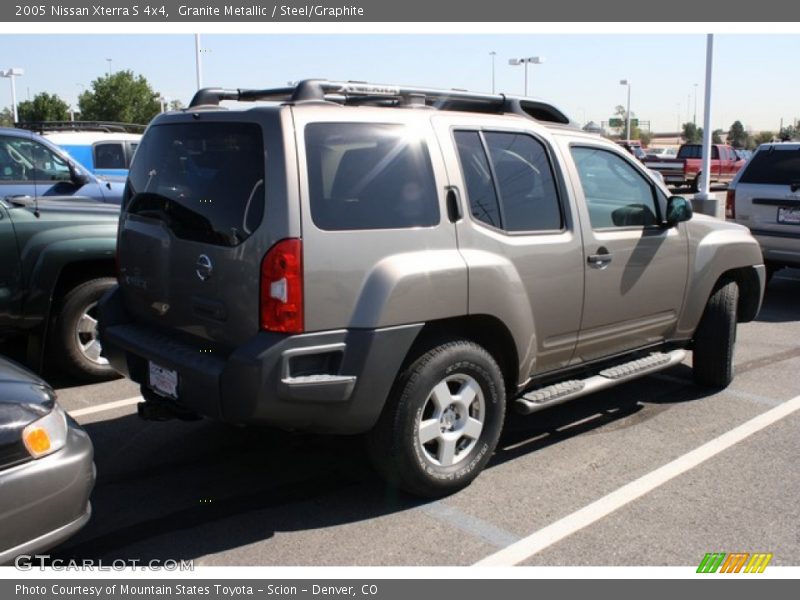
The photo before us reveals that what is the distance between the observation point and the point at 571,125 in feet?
16.8

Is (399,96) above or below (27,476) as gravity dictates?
above

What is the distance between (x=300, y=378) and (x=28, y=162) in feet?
16.9

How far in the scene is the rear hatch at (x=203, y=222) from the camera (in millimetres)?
3619

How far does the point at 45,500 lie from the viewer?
3.03 meters

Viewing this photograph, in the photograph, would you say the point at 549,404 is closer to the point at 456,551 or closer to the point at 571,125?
the point at 456,551

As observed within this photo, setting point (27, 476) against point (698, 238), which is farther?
point (698, 238)

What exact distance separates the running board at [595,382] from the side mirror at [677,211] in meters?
0.92

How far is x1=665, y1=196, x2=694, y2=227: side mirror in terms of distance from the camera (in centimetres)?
535

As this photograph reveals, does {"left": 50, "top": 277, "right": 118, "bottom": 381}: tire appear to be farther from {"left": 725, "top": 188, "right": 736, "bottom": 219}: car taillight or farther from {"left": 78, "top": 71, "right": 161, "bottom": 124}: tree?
{"left": 78, "top": 71, "right": 161, "bottom": 124}: tree

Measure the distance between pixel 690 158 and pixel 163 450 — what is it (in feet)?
98.1

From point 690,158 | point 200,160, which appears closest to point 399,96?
point 200,160

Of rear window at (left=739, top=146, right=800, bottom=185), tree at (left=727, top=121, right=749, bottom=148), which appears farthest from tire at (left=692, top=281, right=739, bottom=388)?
tree at (left=727, top=121, right=749, bottom=148)

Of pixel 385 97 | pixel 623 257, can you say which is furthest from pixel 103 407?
pixel 623 257

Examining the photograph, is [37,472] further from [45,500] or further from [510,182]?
[510,182]
